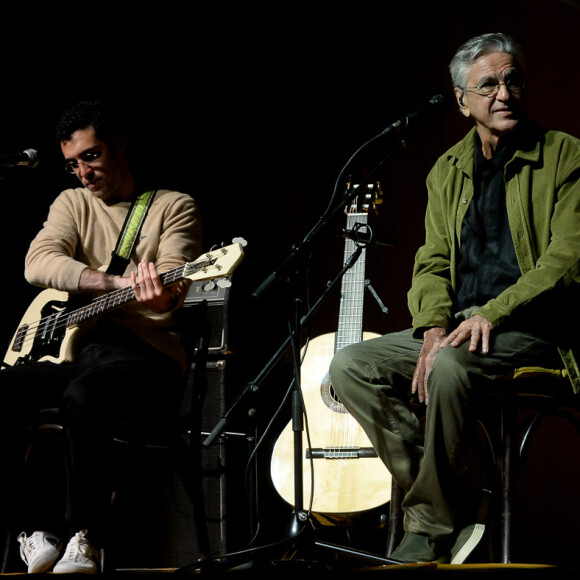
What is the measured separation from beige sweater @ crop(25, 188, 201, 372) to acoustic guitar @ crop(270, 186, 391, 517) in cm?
58

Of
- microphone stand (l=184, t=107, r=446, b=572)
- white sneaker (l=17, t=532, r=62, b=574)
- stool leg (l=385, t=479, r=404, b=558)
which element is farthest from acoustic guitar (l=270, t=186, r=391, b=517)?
white sneaker (l=17, t=532, r=62, b=574)

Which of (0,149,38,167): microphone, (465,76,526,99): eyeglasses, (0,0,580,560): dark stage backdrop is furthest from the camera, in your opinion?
(0,0,580,560): dark stage backdrop

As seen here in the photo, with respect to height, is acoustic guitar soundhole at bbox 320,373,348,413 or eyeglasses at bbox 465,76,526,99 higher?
eyeglasses at bbox 465,76,526,99

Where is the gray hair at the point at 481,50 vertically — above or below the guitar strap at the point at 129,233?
above

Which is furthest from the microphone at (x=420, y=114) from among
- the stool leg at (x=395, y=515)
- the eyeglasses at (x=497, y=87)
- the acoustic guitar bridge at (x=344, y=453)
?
the acoustic guitar bridge at (x=344, y=453)

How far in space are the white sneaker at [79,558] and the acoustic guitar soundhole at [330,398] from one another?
109cm

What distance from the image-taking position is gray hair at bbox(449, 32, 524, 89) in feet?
8.09

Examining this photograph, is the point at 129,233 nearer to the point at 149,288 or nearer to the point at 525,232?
the point at 149,288

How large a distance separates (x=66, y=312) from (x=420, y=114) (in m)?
1.59

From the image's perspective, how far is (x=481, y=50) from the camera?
2.49 metres

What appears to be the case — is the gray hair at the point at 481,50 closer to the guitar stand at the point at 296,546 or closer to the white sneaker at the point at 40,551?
the guitar stand at the point at 296,546

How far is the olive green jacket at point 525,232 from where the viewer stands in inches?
84.4

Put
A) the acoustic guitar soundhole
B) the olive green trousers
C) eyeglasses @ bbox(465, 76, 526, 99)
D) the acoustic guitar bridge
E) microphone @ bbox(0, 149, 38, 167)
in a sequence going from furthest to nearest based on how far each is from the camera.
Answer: the acoustic guitar soundhole → the acoustic guitar bridge → microphone @ bbox(0, 149, 38, 167) → eyeglasses @ bbox(465, 76, 526, 99) → the olive green trousers

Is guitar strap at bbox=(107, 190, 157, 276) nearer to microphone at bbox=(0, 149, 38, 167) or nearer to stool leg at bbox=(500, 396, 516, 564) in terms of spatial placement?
microphone at bbox=(0, 149, 38, 167)
